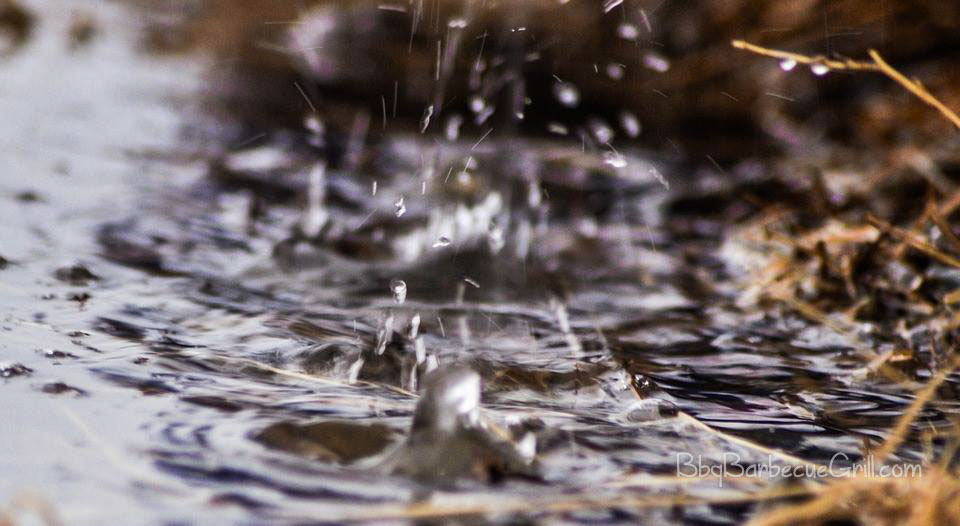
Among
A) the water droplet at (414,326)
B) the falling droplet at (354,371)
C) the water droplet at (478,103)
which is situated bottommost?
the falling droplet at (354,371)

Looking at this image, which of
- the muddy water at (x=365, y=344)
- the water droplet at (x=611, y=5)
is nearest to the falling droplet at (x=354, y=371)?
the muddy water at (x=365, y=344)

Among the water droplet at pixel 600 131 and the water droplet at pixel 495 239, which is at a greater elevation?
the water droplet at pixel 600 131

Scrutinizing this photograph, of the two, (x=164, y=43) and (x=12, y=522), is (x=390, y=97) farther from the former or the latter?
(x=12, y=522)

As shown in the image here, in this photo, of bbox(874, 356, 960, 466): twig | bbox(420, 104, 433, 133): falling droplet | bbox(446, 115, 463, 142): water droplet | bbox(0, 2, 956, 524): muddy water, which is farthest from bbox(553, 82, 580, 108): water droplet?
bbox(874, 356, 960, 466): twig

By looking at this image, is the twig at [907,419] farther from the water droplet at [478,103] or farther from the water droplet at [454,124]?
the water droplet at [454,124]

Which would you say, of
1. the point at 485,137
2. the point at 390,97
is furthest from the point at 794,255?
the point at 390,97

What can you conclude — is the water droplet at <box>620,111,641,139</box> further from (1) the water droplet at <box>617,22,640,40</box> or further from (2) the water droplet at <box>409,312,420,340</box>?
(2) the water droplet at <box>409,312,420,340</box>

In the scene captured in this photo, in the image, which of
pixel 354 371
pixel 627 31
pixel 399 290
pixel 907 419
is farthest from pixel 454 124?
pixel 907 419
